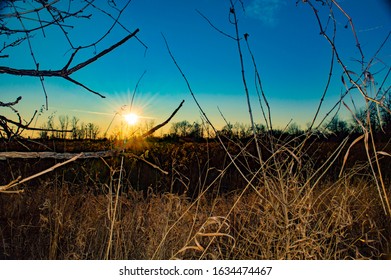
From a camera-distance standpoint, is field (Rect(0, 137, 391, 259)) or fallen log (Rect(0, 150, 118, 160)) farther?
field (Rect(0, 137, 391, 259))

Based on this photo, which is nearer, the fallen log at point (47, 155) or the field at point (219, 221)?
the fallen log at point (47, 155)

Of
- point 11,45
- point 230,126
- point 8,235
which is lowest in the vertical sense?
point 8,235

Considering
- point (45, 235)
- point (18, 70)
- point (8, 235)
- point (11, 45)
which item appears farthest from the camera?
point (8, 235)

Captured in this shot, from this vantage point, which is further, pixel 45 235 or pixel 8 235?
pixel 8 235

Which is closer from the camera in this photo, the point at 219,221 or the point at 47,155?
the point at 219,221

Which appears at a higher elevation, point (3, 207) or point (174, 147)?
point (174, 147)

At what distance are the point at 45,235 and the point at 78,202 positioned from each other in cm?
94

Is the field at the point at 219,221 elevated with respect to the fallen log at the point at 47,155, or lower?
lower

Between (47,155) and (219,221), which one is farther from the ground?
(47,155)

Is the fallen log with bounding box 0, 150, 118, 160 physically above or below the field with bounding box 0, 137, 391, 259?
above
